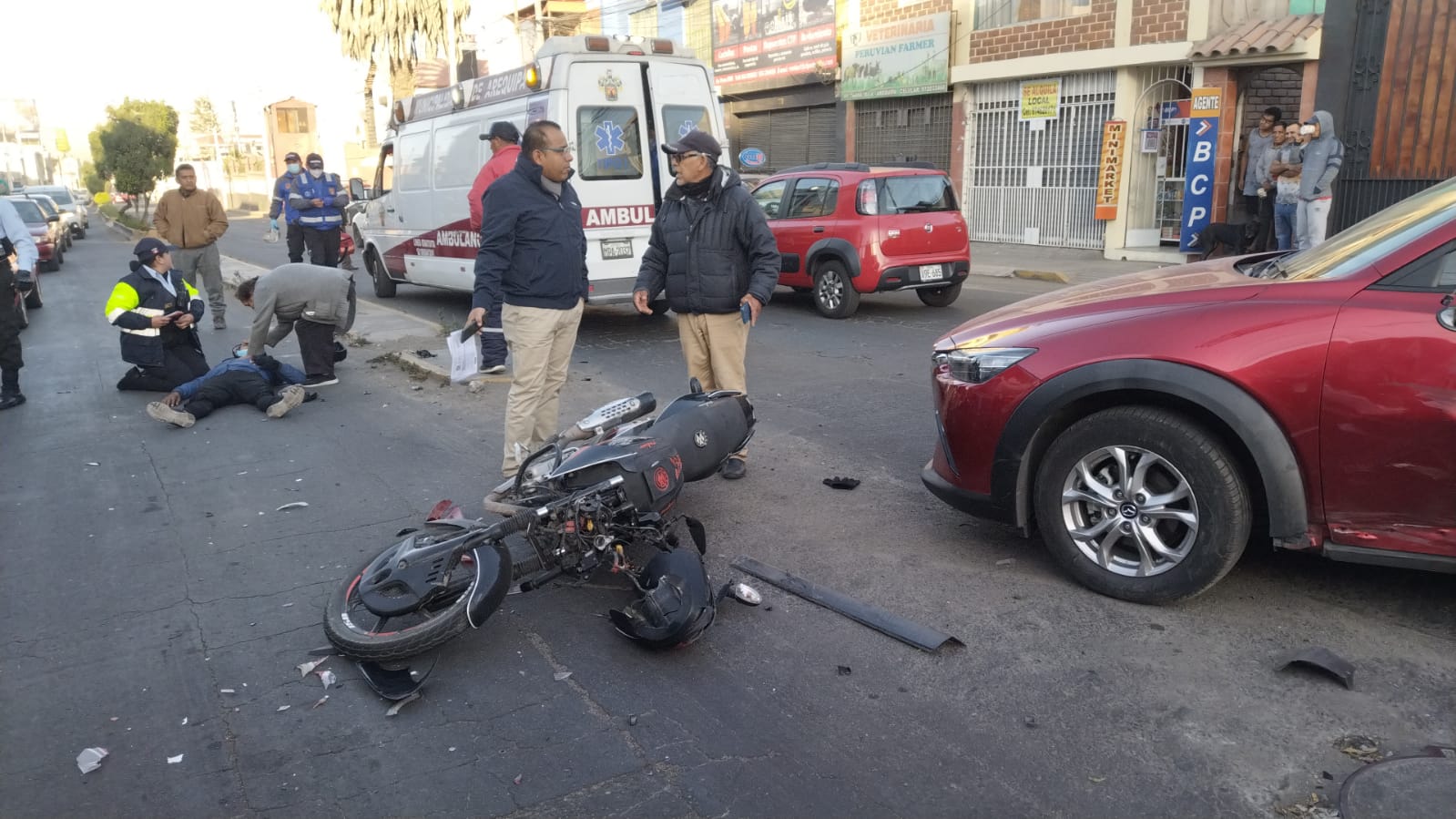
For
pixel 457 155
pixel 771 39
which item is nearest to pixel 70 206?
pixel 771 39

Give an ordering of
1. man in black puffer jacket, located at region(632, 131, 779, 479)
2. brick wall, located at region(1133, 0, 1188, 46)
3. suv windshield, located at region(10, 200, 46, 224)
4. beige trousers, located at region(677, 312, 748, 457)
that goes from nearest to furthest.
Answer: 1. man in black puffer jacket, located at region(632, 131, 779, 479)
2. beige trousers, located at region(677, 312, 748, 457)
3. brick wall, located at region(1133, 0, 1188, 46)
4. suv windshield, located at region(10, 200, 46, 224)

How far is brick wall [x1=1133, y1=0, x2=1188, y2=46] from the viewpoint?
15625 mm

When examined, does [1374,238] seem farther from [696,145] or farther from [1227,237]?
[1227,237]

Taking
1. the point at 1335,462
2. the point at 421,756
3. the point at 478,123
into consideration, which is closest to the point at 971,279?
the point at 478,123

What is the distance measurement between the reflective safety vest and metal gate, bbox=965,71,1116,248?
11.9 metres

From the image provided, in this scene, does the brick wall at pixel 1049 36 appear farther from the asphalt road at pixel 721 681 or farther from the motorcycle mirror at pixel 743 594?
the motorcycle mirror at pixel 743 594

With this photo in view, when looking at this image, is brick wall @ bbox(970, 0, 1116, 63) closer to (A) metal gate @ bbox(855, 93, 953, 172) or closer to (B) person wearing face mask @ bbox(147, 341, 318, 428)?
(A) metal gate @ bbox(855, 93, 953, 172)

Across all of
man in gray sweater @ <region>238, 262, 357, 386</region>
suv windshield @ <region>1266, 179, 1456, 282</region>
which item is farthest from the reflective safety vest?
suv windshield @ <region>1266, 179, 1456, 282</region>

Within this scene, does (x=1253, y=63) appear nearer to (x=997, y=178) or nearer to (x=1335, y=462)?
(x=997, y=178)

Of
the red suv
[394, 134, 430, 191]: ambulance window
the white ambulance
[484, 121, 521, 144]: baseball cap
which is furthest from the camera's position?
[394, 134, 430, 191]: ambulance window

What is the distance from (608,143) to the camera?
33.4 ft

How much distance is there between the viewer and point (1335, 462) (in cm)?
355

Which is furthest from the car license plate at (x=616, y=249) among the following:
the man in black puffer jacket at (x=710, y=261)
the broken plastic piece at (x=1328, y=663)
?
the broken plastic piece at (x=1328, y=663)

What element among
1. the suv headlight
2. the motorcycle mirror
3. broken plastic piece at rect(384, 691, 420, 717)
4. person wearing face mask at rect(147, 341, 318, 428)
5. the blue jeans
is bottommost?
broken plastic piece at rect(384, 691, 420, 717)
